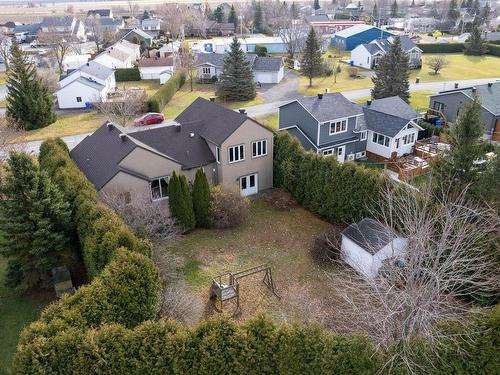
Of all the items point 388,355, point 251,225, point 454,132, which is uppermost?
point 454,132

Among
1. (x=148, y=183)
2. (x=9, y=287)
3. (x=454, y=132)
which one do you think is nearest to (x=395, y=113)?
(x=454, y=132)

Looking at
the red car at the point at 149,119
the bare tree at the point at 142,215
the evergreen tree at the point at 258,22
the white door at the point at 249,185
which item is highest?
the evergreen tree at the point at 258,22

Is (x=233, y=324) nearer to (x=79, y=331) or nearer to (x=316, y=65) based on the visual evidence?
(x=79, y=331)

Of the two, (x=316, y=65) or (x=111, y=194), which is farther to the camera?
(x=316, y=65)

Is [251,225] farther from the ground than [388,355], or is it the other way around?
[388,355]

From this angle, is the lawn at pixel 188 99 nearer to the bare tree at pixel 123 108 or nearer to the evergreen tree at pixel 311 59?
the bare tree at pixel 123 108

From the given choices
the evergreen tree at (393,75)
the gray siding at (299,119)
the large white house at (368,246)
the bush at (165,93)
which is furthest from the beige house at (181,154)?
the evergreen tree at (393,75)

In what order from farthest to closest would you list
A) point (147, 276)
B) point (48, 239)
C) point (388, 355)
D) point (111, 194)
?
point (111, 194) < point (48, 239) < point (147, 276) < point (388, 355)

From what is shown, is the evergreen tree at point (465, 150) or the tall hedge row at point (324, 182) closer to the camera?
the tall hedge row at point (324, 182)
